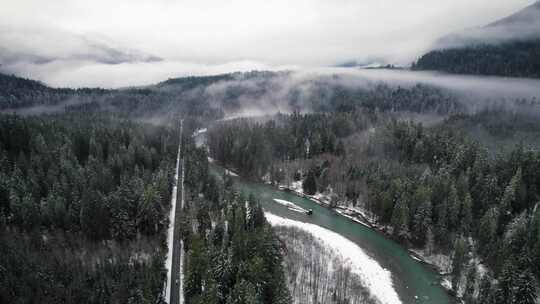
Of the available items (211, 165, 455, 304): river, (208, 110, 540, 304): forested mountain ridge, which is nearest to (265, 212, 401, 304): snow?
(211, 165, 455, 304): river

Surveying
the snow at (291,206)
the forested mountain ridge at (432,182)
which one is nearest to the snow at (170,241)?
the snow at (291,206)

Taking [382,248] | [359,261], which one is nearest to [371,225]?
[382,248]

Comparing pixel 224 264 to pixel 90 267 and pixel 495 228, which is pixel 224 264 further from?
pixel 495 228

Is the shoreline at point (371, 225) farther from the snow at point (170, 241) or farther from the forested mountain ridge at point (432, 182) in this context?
the snow at point (170, 241)

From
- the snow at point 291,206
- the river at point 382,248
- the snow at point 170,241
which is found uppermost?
the snow at point 170,241

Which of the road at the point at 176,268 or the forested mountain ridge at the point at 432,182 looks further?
the forested mountain ridge at the point at 432,182

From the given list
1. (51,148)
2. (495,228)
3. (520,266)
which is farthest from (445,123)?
(51,148)

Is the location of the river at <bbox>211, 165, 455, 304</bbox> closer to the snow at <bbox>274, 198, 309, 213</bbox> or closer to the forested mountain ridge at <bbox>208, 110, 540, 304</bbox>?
the snow at <bbox>274, 198, 309, 213</bbox>
